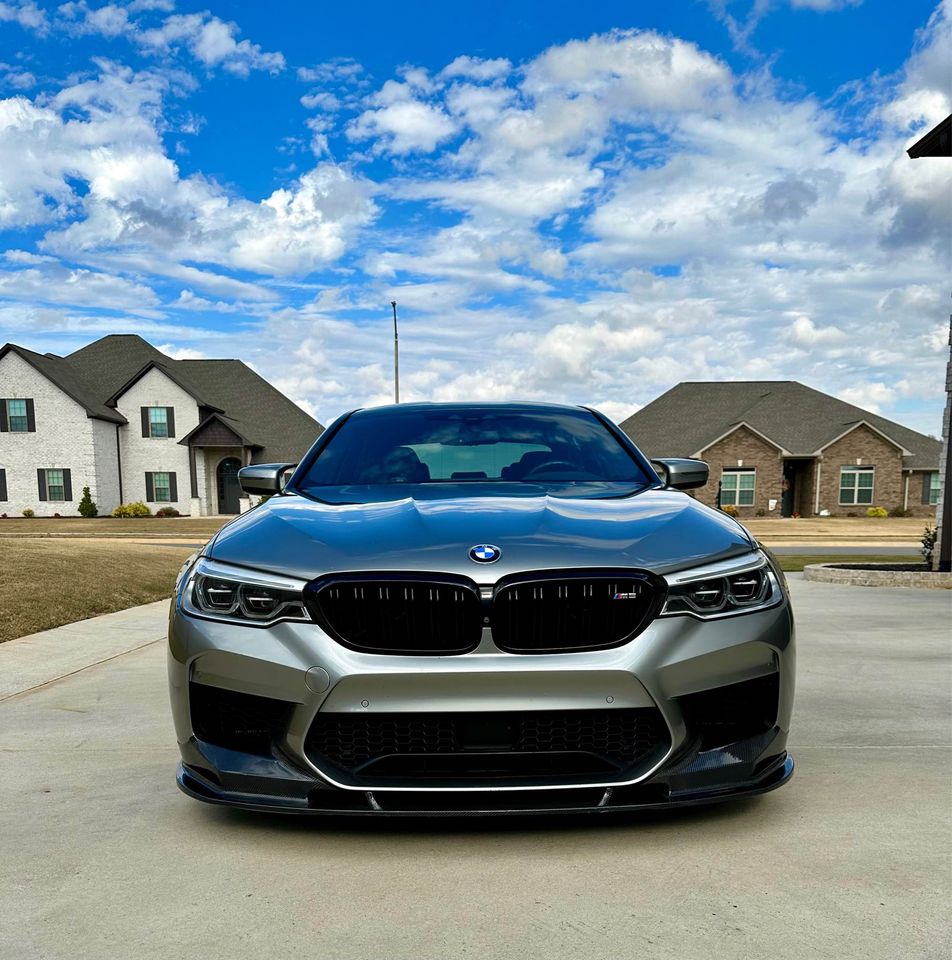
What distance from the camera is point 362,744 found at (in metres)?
2.78

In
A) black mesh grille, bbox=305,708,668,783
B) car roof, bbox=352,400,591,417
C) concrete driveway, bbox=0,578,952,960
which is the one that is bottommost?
concrete driveway, bbox=0,578,952,960

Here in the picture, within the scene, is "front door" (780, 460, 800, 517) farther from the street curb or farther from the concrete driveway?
the concrete driveway

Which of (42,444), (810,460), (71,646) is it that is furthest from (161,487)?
(71,646)

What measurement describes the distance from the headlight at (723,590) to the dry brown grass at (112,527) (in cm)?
2350

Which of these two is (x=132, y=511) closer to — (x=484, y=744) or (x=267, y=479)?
(x=267, y=479)

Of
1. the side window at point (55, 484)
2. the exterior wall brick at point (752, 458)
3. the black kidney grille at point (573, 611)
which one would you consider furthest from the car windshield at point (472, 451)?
the exterior wall brick at point (752, 458)

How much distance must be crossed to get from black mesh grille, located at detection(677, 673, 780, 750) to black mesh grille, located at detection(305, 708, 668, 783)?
0.12m

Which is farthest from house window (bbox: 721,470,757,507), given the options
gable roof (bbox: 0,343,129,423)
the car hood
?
the car hood

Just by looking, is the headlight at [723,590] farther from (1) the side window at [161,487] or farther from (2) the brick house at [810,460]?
(1) the side window at [161,487]

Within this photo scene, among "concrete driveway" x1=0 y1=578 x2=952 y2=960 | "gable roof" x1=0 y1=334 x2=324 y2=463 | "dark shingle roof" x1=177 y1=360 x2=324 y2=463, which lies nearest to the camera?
"concrete driveway" x1=0 y1=578 x2=952 y2=960

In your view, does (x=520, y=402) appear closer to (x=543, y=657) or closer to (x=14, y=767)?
(x=543, y=657)

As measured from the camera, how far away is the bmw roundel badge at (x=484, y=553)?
2.85 metres

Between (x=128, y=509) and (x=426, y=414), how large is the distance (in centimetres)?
3518

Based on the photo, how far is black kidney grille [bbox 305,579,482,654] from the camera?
2.79m
